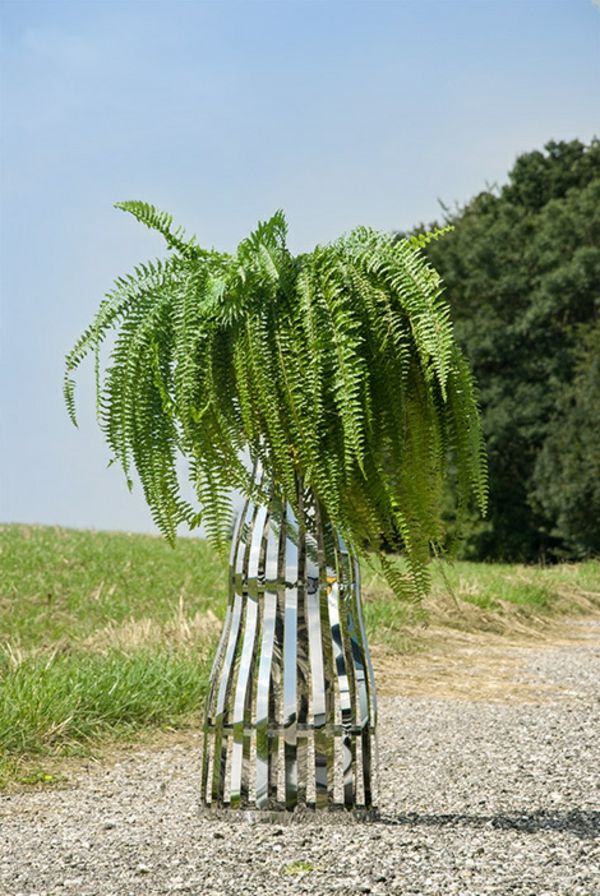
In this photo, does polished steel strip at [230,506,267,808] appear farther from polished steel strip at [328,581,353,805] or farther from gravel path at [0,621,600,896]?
polished steel strip at [328,581,353,805]

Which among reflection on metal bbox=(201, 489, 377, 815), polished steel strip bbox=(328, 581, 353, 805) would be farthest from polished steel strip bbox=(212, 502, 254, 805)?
polished steel strip bbox=(328, 581, 353, 805)

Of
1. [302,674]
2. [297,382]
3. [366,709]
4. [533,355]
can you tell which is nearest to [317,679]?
[302,674]

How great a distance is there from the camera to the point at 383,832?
391 cm

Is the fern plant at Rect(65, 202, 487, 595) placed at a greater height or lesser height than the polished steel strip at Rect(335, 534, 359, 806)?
greater

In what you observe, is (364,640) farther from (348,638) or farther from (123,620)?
(123,620)

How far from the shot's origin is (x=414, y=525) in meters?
4.04

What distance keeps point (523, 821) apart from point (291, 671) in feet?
4.30

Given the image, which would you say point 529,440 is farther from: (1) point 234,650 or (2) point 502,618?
(1) point 234,650

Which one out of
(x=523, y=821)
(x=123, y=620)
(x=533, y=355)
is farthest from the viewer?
(x=533, y=355)

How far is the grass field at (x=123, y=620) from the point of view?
5.77 meters

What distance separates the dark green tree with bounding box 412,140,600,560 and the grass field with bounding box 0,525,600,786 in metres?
4.60

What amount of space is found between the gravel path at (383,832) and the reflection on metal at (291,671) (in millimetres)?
196

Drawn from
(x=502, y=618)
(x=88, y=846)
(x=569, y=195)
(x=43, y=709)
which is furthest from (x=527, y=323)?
(x=88, y=846)

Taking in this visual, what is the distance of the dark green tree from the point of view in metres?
21.2
